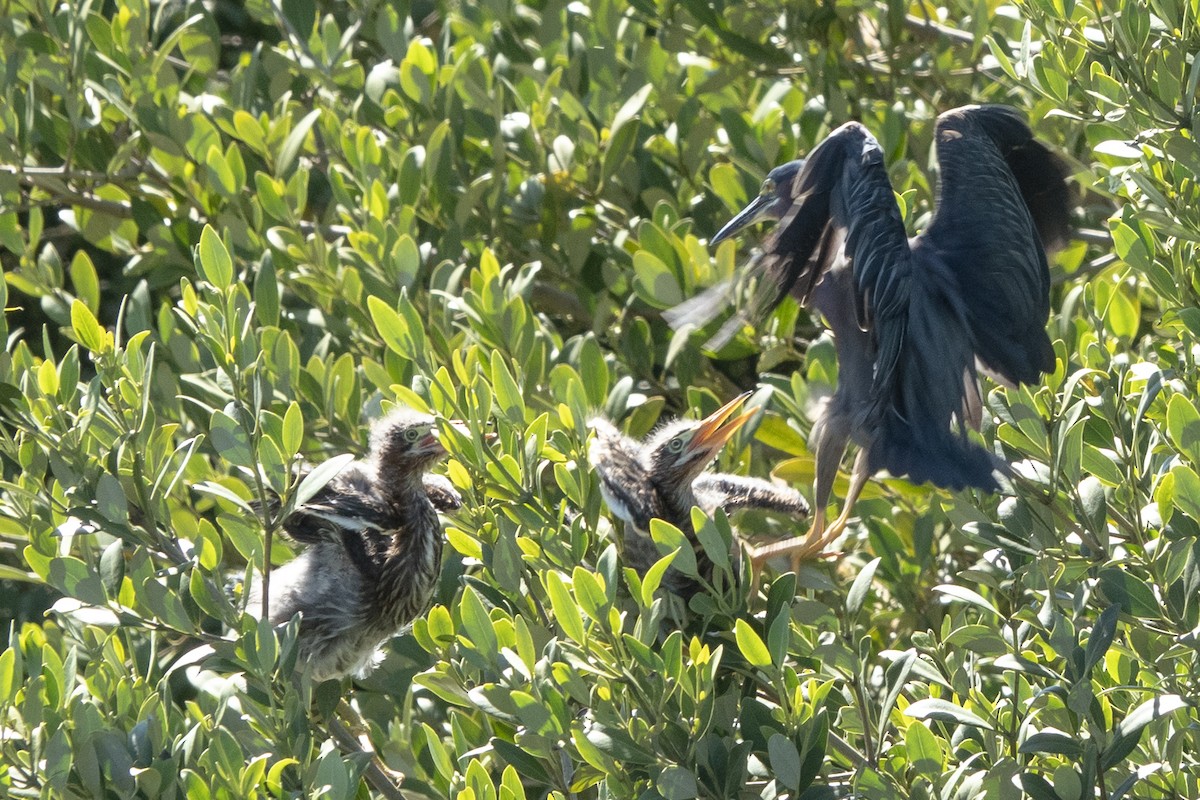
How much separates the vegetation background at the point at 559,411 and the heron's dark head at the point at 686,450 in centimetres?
21

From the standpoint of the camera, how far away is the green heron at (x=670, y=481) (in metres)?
3.34

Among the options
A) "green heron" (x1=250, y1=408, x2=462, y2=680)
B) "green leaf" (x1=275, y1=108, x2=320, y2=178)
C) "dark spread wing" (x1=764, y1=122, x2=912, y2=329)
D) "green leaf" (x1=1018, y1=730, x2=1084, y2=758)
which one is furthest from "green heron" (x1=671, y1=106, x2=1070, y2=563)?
"green leaf" (x1=275, y1=108, x2=320, y2=178)

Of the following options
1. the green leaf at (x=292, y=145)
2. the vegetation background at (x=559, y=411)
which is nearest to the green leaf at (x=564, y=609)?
the vegetation background at (x=559, y=411)

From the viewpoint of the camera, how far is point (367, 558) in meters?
3.53

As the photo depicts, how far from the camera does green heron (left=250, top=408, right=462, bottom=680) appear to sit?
11.4 feet

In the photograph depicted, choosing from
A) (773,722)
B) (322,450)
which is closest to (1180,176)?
(773,722)

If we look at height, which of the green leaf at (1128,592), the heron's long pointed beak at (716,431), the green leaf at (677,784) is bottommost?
the heron's long pointed beak at (716,431)

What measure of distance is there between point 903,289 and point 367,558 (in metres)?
1.58

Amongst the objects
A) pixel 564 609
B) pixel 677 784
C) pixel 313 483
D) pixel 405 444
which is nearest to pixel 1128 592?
pixel 677 784

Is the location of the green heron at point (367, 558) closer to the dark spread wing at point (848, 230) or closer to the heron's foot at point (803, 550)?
the heron's foot at point (803, 550)

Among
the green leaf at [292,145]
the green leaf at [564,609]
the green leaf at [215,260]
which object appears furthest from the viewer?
Answer: the green leaf at [292,145]

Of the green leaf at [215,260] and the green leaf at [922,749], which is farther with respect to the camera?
the green leaf at [215,260]

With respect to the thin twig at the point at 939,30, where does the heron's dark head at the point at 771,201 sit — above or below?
below

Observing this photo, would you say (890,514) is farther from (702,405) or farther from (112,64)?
(112,64)
